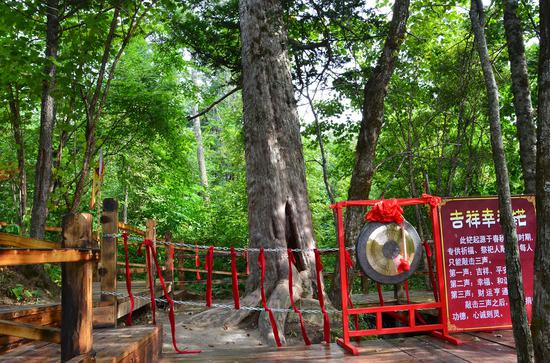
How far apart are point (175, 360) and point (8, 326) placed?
214 centimetres

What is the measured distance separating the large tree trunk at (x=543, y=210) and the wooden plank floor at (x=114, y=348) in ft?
8.31

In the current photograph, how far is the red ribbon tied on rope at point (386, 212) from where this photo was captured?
486cm

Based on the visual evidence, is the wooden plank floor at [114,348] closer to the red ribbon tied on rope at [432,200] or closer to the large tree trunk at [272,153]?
the large tree trunk at [272,153]

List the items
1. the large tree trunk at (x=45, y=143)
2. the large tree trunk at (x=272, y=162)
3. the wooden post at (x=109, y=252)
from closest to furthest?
the wooden post at (x=109, y=252) → the large tree trunk at (x=272, y=162) → the large tree trunk at (x=45, y=143)

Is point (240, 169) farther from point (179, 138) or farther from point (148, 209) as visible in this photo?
point (179, 138)

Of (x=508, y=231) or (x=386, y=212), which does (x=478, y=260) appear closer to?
(x=386, y=212)

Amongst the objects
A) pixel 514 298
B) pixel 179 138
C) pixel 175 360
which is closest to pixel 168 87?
pixel 179 138

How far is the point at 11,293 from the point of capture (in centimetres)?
706

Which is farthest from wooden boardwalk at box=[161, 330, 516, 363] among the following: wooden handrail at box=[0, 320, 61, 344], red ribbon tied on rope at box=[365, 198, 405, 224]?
wooden handrail at box=[0, 320, 61, 344]

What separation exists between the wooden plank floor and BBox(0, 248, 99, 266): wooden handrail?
2.32 ft

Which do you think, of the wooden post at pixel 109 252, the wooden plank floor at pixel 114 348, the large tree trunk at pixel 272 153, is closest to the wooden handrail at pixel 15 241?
the wooden plank floor at pixel 114 348

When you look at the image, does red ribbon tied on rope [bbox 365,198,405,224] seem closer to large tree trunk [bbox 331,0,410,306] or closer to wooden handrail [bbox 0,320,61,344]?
large tree trunk [bbox 331,0,410,306]

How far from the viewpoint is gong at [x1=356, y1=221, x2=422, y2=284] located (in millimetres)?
4844

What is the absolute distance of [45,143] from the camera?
26.8ft
